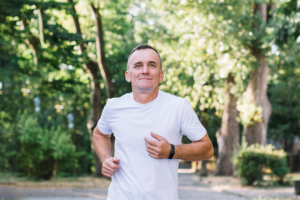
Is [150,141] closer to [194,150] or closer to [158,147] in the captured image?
[158,147]

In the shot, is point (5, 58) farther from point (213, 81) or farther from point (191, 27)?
point (213, 81)

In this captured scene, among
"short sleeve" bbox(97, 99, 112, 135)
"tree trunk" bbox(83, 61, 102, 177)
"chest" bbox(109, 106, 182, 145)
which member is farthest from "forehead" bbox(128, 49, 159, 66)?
"tree trunk" bbox(83, 61, 102, 177)

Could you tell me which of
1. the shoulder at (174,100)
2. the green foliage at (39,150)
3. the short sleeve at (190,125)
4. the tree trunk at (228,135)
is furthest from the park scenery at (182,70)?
the short sleeve at (190,125)

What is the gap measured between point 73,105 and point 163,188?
27916mm

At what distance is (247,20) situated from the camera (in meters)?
15.2

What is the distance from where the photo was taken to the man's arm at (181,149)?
7.80 ft

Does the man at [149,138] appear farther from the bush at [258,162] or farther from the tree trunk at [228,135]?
the tree trunk at [228,135]

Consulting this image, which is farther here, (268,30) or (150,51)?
(268,30)

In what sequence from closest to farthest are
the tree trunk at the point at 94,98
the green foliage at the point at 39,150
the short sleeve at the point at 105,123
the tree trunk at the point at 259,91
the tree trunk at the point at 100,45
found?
the short sleeve at the point at 105,123 → the green foliage at the point at 39,150 → the tree trunk at the point at 259,91 → the tree trunk at the point at 100,45 → the tree trunk at the point at 94,98

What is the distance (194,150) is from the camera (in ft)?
8.23

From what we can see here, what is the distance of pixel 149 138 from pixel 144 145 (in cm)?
9

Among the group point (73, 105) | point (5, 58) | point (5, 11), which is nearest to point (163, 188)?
point (5, 11)

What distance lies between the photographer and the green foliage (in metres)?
14.4

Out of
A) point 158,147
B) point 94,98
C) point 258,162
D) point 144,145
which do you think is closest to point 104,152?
point 144,145
